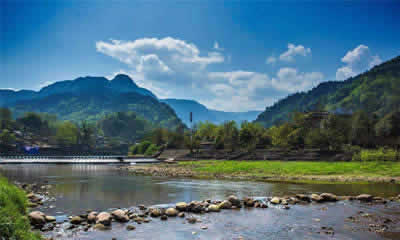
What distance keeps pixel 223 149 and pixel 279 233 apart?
7003 centimetres

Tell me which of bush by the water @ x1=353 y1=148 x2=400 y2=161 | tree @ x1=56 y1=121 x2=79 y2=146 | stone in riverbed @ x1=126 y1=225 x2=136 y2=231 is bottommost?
stone in riverbed @ x1=126 y1=225 x2=136 y2=231

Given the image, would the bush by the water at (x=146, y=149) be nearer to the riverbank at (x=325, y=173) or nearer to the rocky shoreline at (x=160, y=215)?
the riverbank at (x=325, y=173)

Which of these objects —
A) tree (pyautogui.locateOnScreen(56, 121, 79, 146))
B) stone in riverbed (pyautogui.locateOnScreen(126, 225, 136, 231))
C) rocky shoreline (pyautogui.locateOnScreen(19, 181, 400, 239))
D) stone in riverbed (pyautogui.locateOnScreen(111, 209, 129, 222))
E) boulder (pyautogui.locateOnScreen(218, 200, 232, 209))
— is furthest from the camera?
tree (pyautogui.locateOnScreen(56, 121, 79, 146))

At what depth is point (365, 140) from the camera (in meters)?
57.8

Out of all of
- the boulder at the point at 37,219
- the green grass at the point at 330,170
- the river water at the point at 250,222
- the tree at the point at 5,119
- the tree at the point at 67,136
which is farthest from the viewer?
the tree at the point at 67,136

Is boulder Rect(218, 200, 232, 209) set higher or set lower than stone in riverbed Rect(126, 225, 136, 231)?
lower

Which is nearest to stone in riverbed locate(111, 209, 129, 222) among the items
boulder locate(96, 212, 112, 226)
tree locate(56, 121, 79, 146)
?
boulder locate(96, 212, 112, 226)

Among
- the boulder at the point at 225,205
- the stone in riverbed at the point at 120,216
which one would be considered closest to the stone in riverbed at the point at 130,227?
the stone in riverbed at the point at 120,216

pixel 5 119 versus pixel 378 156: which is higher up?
pixel 5 119

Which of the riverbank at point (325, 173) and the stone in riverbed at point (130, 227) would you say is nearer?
the stone in riverbed at point (130, 227)

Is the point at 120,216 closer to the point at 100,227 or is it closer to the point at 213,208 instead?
the point at 100,227

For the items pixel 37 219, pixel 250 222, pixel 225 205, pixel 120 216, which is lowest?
pixel 250 222

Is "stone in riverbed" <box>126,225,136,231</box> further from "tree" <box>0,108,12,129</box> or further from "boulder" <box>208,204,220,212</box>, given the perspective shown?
"tree" <box>0,108,12,129</box>

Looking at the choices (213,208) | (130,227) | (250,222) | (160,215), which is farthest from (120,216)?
(250,222)
